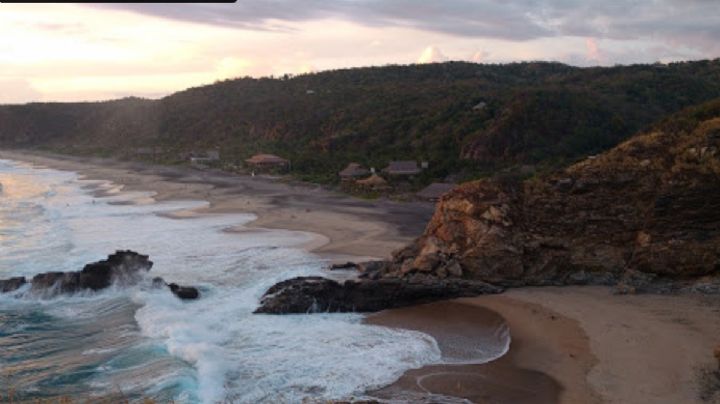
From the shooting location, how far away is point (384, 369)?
13617 millimetres

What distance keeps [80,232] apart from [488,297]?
20.6 metres

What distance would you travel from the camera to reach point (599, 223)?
773 inches

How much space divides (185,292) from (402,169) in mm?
26675

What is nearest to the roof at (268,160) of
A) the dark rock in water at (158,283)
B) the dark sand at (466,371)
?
the dark rock in water at (158,283)

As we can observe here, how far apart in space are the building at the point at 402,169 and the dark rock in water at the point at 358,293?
24986 millimetres

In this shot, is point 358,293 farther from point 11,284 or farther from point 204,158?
point 204,158

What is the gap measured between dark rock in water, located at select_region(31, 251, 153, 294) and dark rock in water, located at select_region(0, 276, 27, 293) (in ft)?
1.62

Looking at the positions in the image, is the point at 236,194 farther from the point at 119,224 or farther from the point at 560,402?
the point at 560,402

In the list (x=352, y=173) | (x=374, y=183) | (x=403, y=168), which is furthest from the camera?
(x=352, y=173)

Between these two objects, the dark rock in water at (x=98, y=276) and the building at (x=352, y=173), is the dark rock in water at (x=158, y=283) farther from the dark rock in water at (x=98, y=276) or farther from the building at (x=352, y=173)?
the building at (x=352, y=173)

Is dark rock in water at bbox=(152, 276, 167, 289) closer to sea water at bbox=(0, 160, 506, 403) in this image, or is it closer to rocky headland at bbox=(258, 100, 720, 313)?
sea water at bbox=(0, 160, 506, 403)

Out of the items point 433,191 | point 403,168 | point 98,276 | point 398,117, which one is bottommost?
point 98,276

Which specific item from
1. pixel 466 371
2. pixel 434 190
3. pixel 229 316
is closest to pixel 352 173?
pixel 434 190

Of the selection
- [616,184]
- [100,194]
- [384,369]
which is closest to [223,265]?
[384,369]
